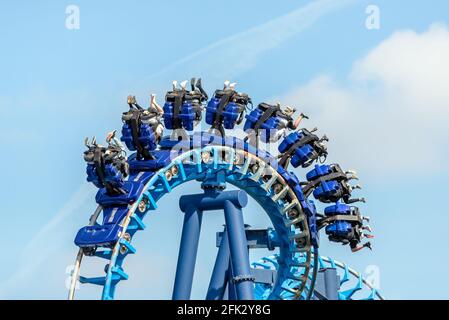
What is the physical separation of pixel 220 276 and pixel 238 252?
1.36 m

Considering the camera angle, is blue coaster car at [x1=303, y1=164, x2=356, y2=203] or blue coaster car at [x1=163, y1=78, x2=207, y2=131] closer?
blue coaster car at [x1=163, y1=78, x2=207, y2=131]

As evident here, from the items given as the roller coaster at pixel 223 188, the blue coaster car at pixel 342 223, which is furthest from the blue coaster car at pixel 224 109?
the blue coaster car at pixel 342 223

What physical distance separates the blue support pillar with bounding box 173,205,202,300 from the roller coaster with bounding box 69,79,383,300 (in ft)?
0.06

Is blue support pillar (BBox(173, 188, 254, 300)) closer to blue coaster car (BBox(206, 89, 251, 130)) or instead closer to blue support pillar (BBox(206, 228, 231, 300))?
blue support pillar (BBox(206, 228, 231, 300))

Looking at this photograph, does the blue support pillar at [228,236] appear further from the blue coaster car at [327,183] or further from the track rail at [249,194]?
the blue coaster car at [327,183]

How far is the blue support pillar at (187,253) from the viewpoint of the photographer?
61.3 ft

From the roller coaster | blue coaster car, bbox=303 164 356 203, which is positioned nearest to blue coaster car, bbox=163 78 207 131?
the roller coaster

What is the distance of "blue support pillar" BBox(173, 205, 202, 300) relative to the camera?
61.3 feet

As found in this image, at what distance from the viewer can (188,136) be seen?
62.8ft

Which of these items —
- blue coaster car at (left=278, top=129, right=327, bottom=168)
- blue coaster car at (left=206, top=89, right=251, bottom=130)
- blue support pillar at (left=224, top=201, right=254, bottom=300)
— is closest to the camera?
blue support pillar at (left=224, top=201, right=254, bottom=300)
